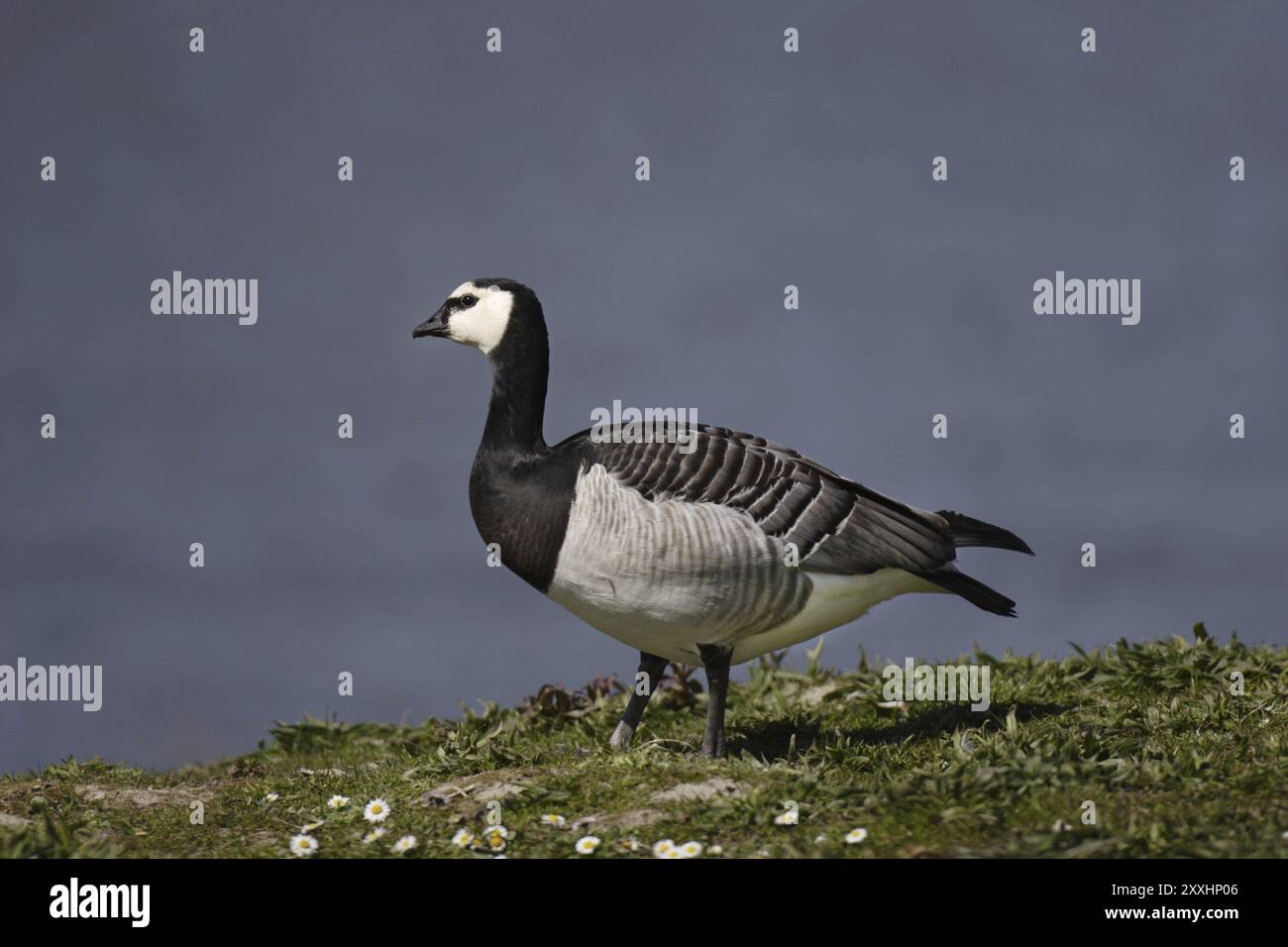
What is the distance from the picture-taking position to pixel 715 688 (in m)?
10.6

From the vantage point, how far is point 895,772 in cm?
959

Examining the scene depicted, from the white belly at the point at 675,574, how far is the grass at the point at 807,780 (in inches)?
41.2

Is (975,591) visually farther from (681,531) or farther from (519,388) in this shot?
(519,388)

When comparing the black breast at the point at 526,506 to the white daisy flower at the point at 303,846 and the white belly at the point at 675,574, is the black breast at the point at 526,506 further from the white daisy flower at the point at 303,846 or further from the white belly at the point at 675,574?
the white daisy flower at the point at 303,846

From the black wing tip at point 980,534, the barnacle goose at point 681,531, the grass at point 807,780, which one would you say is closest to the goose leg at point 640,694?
the barnacle goose at point 681,531

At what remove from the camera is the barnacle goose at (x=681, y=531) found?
33.1ft

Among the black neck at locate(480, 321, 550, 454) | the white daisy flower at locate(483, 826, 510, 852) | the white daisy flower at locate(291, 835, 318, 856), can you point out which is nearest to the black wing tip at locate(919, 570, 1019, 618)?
the black neck at locate(480, 321, 550, 454)

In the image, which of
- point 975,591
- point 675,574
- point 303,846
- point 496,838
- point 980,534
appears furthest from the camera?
point 980,534

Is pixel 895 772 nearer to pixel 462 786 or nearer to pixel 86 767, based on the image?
pixel 462 786

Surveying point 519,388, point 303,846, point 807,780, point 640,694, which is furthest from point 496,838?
point 519,388

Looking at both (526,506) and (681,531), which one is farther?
(526,506)

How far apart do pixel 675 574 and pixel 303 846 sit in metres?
3.47
